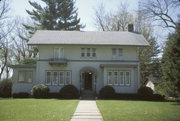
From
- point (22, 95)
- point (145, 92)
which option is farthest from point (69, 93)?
point (145, 92)

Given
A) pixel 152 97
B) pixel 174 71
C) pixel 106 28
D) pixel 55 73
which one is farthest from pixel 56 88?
pixel 106 28

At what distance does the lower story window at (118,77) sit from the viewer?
78.7 feet

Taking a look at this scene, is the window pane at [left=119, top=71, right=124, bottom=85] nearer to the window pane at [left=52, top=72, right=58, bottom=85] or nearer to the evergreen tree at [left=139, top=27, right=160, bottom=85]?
the window pane at [left=52, top=72, right=58, bottom=85]

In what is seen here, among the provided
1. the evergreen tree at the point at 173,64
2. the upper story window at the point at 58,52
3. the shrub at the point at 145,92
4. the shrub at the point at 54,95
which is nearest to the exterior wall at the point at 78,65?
the upper story window at the point at 58,52

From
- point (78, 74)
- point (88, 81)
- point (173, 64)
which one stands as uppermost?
point (173, 64)

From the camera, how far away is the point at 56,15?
127ft

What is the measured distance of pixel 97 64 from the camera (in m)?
24.5

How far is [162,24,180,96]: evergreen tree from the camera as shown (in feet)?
53.5

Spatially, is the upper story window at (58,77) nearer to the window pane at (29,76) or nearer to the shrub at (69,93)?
the window pane at (29,76)

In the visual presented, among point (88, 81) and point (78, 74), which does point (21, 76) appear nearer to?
point (78, 74)

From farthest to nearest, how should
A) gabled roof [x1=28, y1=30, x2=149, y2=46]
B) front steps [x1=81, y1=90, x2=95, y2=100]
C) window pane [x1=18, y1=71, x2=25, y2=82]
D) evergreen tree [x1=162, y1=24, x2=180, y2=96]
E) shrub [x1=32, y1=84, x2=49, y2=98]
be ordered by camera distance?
1. window pane [x1=18, y1=71, x2=25, y2=82]
2. gabled roof [x1=28, y1=30, x2=149, y2=46]
3. front steps [x1=81, y1=90, x2=95, y2=100]
4. shrub [x1=32, y1=84, x2=49, y2=98]
5. evergreen tree [x1=162, y1=24, x2=180, y2=96]

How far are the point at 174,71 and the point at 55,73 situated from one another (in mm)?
13681

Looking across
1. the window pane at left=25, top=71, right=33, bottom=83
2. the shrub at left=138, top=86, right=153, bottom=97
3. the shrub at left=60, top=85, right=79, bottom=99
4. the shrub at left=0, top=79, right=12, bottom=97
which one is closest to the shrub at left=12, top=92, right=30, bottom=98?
the window pane at left=25, top=71, right=33, bottom=83

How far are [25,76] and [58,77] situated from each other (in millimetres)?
4137
